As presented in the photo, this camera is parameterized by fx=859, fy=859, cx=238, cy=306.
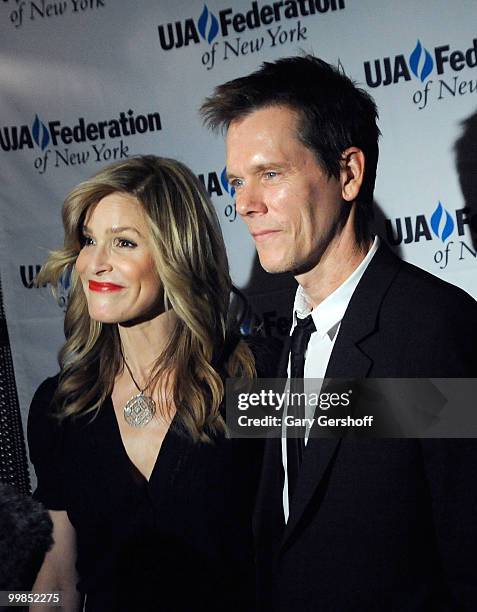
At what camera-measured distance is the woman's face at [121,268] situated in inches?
83.0

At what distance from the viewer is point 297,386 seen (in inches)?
77.2

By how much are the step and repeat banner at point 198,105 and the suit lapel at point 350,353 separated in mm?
605

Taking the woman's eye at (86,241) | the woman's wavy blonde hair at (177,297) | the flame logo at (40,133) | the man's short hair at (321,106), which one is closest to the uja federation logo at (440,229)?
the man's short hair at (321,106)

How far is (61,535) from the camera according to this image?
2.20 meters

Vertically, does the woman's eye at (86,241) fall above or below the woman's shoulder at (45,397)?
above

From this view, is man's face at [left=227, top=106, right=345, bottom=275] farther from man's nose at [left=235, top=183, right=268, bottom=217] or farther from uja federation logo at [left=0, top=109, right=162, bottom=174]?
uja federation logo at [left=0, top=109, right=162, bottom=174]

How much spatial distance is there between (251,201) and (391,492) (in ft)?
2.35

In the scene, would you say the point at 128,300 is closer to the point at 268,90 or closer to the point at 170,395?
the point at 170,395

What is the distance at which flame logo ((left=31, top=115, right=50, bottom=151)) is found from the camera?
110 inches

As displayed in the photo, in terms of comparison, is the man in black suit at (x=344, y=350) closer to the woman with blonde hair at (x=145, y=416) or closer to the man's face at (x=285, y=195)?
the man's face at (x=285, y=195)

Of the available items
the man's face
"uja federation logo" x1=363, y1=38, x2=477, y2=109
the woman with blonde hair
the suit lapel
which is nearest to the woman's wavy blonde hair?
the woman with blonde hair

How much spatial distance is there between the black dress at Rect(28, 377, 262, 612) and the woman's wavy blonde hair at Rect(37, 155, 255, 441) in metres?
0.09

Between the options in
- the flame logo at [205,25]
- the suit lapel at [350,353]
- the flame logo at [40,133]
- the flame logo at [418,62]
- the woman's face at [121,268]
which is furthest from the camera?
the flame logo at [40,133]

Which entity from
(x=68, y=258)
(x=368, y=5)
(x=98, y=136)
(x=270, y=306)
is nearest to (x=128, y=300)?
(x=68, y=258)
